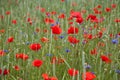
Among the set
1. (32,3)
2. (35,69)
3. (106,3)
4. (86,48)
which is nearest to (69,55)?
(86,48)

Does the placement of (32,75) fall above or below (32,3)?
below

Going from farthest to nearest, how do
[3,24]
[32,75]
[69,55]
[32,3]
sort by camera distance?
[32,3]
[3,24]
[69,55]
[32,75]

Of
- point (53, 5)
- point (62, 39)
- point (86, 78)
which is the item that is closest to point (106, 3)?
point (53, 5)

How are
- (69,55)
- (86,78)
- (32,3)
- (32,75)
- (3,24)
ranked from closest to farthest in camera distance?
(86,78)
(32,75)
(69,55)
(3,24)
(32,3)

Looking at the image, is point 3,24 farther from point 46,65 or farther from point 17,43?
point 46,65

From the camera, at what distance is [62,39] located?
219cm

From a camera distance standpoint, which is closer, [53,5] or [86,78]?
[86,78]

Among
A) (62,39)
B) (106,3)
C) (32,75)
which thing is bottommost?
(32,75)

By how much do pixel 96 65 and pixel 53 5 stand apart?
8.49ft

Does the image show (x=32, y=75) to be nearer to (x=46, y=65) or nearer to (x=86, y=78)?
(x=46, y=65)

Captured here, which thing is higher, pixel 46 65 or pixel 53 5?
pixel 53 5

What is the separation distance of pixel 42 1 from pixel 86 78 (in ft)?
12.2

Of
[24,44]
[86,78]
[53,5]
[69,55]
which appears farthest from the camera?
[53,5]

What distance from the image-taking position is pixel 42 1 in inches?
185
